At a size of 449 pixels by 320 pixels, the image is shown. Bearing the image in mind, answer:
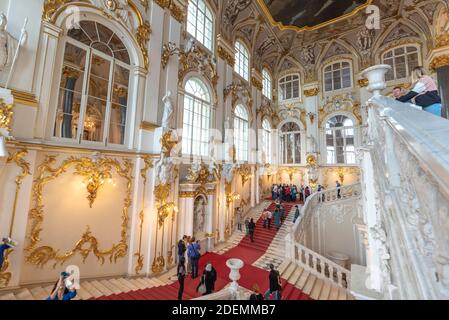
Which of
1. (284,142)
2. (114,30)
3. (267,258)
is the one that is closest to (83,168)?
(114,30)

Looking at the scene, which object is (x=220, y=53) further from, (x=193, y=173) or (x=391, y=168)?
(x=391, y=168)

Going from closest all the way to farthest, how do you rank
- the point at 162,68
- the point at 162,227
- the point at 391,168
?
the point at 391,168 → the point at 162,227 → the point at 162,68

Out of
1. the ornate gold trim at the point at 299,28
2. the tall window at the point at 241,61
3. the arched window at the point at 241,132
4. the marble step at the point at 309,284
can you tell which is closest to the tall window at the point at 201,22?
the tall window at the point at 241,61

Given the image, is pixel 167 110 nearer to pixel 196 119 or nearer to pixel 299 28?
pixel 196 119

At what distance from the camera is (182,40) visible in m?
8.91

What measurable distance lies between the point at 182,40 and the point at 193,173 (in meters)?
5.73

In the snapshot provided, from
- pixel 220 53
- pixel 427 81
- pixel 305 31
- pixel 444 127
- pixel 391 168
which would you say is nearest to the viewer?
pixel 444 127

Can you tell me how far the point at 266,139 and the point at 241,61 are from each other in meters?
5.88

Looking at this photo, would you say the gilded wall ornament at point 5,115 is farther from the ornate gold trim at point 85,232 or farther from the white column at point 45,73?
the ornate gold trim at point 85,232

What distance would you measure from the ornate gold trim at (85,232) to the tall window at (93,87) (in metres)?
0.72

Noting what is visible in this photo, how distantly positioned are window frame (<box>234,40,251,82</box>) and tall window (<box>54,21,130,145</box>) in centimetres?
790

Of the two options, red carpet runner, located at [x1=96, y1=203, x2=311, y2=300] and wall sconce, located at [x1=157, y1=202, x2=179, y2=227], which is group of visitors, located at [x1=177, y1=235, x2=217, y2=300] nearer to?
red carpet runner, located at [x1=96, y1=203, x2=311, y2=300]

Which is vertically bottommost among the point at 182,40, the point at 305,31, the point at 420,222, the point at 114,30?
the point at 420,222

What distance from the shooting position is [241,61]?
44.5 feet
